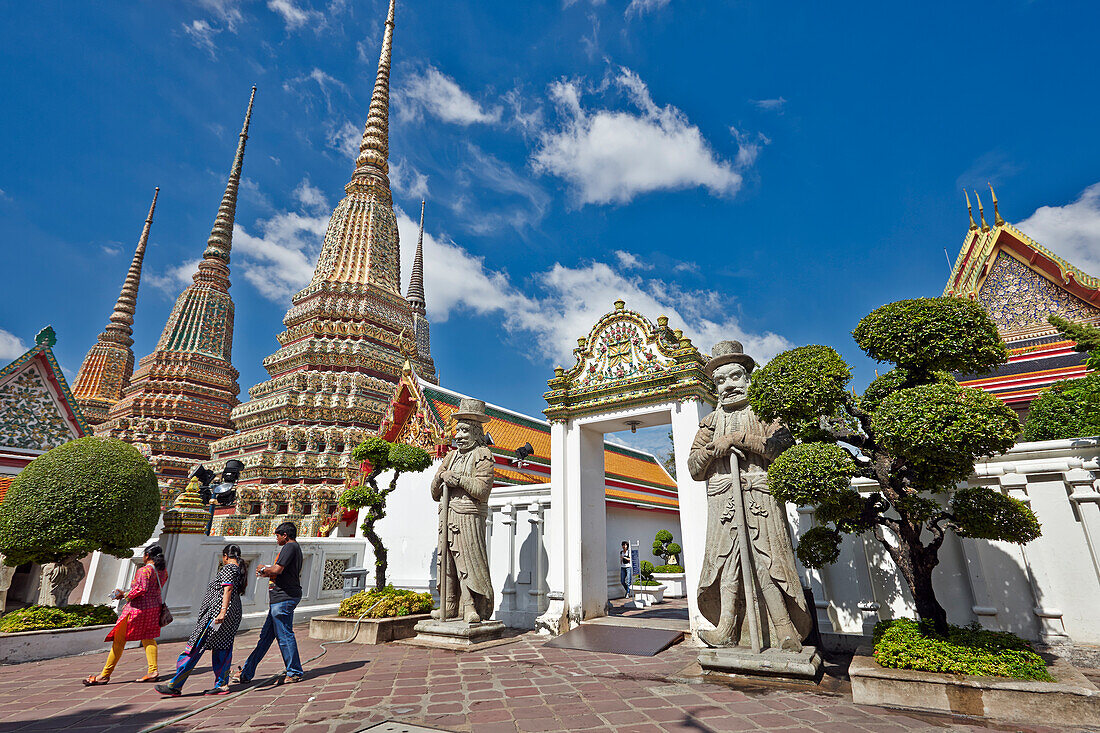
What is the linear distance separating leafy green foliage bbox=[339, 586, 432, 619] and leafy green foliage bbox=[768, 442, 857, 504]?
6.69m

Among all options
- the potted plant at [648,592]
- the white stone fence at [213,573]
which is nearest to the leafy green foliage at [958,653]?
the potted plant at [648,592]

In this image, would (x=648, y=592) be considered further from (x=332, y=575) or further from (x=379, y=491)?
(x=332, y=575)

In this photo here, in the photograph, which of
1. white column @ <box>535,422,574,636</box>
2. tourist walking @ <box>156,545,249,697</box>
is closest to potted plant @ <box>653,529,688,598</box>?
white column @ <box>535,422,574,636</box>

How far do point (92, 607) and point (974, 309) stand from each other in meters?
13.0

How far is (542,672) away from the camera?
20.2 ft

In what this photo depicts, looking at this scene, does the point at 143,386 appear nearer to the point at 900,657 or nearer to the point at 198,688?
the point at 198,688

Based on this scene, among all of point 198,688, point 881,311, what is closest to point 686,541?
point 881,311

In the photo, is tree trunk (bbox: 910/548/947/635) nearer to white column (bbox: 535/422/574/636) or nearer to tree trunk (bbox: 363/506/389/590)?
white column (bbox: 535/422/574/636)

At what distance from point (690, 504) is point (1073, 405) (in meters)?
7.60

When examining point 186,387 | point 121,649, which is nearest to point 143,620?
point 121,649

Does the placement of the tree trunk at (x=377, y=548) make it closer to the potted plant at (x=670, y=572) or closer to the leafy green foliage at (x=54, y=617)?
the leafy green foliage at (x=54, y=617)

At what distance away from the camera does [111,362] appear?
123 feet

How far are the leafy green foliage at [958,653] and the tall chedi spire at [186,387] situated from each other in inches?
1193

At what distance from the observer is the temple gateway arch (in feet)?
28.2
